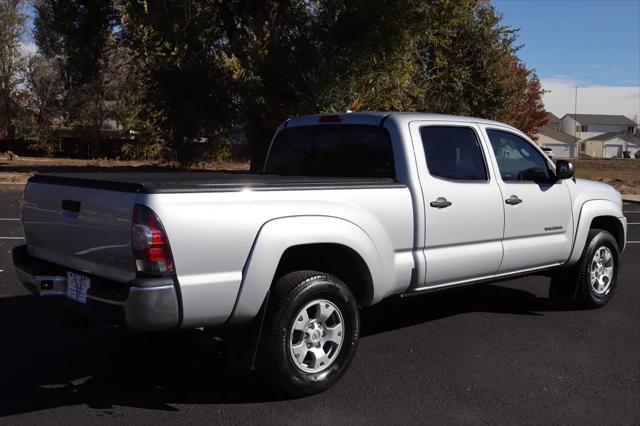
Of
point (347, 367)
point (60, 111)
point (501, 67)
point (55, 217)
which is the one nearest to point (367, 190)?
point (347, 367)

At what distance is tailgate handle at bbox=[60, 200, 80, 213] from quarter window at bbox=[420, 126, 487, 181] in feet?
8.71

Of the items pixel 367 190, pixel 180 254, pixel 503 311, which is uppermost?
pixel 367 190

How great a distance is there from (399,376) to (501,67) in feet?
72.0

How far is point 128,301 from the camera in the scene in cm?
384

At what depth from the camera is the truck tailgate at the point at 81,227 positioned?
3.95m

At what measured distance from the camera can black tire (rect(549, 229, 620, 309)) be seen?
6930 millimetres

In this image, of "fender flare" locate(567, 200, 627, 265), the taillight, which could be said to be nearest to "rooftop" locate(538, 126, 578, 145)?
"fender flare" locate(567, 200, 627, 265)

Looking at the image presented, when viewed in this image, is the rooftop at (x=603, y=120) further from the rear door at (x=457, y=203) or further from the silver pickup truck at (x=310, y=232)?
the rear door at (x=457, y=203)

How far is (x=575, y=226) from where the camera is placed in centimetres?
668

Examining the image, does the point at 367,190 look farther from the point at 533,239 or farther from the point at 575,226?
the point at 575,226

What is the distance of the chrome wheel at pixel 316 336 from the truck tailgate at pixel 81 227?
46.6 inches

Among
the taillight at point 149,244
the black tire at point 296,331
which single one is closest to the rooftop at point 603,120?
the black tire at point 296,331

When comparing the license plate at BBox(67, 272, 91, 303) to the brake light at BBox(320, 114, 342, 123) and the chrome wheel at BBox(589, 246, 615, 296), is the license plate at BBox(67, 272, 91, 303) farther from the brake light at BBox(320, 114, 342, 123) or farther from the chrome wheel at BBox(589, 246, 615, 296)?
the chrome wheel at BBox(589, 246, 615, 296)

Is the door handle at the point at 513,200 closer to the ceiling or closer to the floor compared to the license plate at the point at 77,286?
closer to the ceiling
